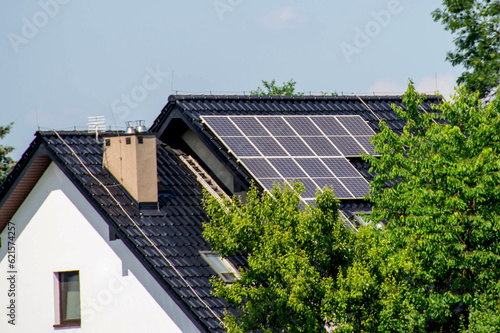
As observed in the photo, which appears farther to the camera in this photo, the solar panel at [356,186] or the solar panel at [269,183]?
the solar panel at [356,186]

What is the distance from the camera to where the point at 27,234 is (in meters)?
24.4

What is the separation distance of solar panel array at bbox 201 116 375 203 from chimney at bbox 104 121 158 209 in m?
2.73

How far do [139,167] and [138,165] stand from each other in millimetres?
58

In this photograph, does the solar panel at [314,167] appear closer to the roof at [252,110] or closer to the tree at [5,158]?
the roof at [252,110]

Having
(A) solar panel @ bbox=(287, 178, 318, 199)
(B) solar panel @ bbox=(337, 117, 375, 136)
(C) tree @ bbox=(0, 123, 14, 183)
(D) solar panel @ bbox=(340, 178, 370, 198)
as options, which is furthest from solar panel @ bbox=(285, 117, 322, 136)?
(C) tree @ bbox=(0, 123, 14, 183)

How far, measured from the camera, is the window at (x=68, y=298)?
2328 centimetres

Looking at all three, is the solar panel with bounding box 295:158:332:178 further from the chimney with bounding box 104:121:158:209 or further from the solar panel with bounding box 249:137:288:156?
the chimney with bounding box 104:121:158:209

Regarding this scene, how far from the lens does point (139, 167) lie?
76.4ft

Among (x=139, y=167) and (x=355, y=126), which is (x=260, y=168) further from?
(x=355, y=126)

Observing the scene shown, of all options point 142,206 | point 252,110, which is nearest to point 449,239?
point 142,206

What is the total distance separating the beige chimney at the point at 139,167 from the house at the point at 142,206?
0.03 meters

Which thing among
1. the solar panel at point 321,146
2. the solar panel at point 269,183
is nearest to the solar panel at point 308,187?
the solar panel at point 269,183

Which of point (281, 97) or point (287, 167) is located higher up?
point (281, 97)

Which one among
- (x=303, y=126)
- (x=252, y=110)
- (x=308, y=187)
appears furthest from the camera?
(x=252, y=110)
